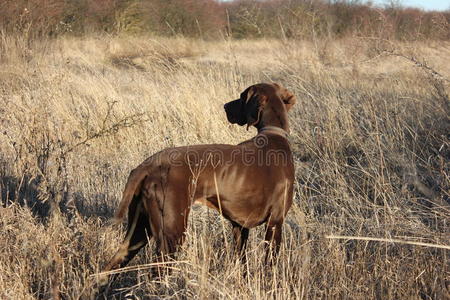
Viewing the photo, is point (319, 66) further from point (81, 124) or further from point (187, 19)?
point (187, 19)

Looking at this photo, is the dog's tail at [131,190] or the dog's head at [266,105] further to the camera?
the dog's head at [266,105]

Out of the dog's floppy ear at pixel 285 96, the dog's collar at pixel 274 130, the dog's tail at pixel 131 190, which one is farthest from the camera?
the dog's floppy ear at pixel 285 96

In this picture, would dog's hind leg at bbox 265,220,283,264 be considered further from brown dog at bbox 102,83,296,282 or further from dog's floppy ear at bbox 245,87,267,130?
dog's floppy ear at bbox 245,87,267,130

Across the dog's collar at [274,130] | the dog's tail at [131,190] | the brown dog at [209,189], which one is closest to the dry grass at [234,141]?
the brown dog at [209,189]

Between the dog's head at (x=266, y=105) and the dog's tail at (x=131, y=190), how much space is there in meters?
0.96

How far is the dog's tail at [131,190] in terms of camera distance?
277cm

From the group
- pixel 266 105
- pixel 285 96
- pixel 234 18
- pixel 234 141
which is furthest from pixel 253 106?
pixel 234 18

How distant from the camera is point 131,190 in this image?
281 cm

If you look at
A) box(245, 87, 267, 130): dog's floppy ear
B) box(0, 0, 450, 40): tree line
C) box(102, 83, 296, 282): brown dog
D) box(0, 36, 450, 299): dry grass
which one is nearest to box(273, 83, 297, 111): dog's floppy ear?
box(245, 87, 267, 130): dog's floppy ear

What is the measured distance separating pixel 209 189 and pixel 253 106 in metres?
0.84

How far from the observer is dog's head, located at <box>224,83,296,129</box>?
140 inches

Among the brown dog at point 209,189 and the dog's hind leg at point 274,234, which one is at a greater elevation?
the brown dog at point 209,189

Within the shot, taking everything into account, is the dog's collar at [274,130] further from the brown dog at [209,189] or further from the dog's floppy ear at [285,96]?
the dog's floppy ear at [285,96]

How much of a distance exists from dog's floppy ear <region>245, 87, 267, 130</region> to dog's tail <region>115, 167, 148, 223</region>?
37.8 inches
